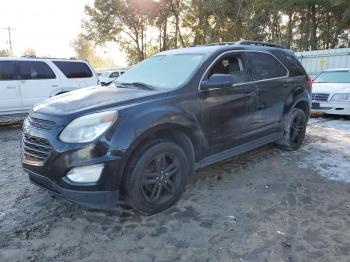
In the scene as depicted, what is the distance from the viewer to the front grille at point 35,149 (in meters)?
3.22

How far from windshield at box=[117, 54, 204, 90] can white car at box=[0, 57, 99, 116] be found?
5108mm

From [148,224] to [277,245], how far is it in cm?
126

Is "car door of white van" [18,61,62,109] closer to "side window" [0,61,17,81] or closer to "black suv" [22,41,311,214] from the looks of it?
"side window" [0,61,17,81]

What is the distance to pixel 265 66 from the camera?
507 centimetres

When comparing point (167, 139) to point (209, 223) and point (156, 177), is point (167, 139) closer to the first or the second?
point (156, 177)

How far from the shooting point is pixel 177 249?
2967 millimetres

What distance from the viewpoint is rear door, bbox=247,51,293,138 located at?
15.8 ft

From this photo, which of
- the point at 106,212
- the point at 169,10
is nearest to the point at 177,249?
the point at 106,212

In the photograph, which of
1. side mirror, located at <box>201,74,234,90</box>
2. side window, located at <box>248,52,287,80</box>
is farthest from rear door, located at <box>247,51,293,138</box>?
side mirror, located at <box>201,74,234,90</box>

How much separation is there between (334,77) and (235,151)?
7.80 m

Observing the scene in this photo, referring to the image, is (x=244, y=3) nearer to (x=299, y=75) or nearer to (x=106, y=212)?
(x=299, y=75)

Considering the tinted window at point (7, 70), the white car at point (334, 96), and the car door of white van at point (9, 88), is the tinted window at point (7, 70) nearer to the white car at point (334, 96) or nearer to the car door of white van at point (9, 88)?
the car door of white van at point (9, 88)

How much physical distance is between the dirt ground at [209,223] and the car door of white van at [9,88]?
14.6 feet

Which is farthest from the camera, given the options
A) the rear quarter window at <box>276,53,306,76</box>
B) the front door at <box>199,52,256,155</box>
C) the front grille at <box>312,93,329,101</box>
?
the front grille at <box>312,93,329,101</box>
